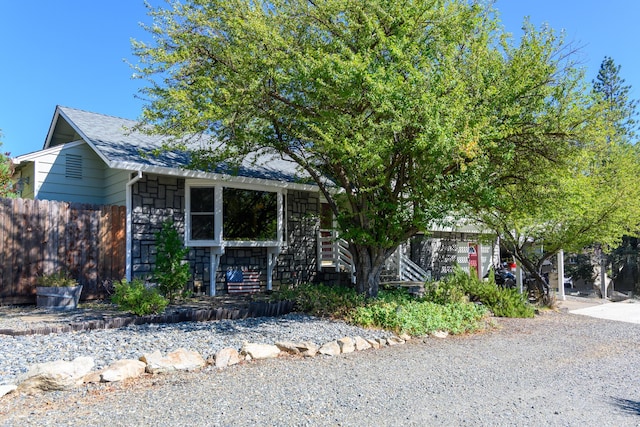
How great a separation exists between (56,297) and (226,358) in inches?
191

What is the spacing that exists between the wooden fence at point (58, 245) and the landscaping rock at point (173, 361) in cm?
524

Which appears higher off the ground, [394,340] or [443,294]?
[443,294]

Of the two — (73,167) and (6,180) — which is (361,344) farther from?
(6,180)

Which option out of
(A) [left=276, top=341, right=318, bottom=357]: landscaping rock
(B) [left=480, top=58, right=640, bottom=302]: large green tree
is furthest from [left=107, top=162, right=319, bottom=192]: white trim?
(A) [left=276, top=341, right=318, bottom=357]: landscaping rock

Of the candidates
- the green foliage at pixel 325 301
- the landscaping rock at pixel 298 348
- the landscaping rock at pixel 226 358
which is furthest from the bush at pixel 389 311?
the landscaping rock at pixel 226 358

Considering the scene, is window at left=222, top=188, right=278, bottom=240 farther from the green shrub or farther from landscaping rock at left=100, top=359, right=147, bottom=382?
landscaping rock at left=100, top=359, right=147, bottom=382

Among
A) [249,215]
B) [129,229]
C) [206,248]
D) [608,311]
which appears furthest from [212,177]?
[608,311]

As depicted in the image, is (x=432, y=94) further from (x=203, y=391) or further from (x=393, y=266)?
(x=393, y=266)

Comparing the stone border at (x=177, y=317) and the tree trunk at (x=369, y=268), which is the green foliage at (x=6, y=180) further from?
the tree trunk at (x=369, y=268)

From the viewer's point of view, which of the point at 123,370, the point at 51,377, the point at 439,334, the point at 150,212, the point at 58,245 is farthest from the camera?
the point at 150,212

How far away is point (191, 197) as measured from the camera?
1118cm

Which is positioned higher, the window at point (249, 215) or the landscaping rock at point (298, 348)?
the window at point (249, 215)

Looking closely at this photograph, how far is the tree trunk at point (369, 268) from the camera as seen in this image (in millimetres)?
9406

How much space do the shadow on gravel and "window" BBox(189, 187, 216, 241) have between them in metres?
8.54
